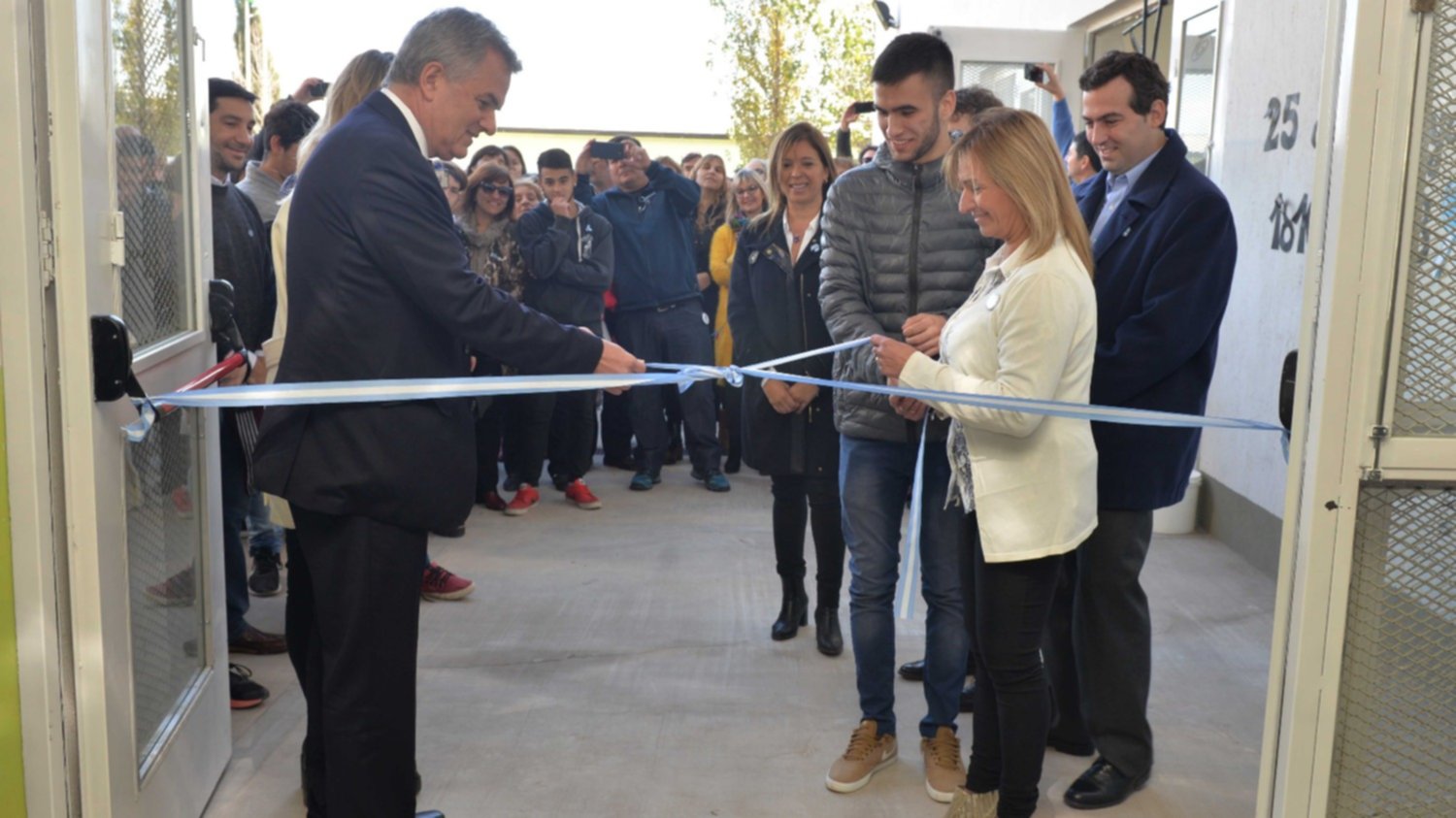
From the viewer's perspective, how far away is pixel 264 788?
357 cm

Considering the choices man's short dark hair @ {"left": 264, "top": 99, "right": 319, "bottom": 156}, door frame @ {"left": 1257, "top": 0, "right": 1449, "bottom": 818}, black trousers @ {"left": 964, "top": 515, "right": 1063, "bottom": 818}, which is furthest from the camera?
man's short dark hair @ {"left": 264, "top": 99, "right": 319, "bottom": 156}

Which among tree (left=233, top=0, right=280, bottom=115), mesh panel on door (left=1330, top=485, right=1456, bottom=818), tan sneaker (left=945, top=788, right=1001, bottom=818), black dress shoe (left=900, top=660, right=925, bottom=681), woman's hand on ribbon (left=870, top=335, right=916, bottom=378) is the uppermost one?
tree (left=233, top=0, right=280, bottom=115)

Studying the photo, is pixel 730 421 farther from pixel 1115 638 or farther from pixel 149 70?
pixel 149 70

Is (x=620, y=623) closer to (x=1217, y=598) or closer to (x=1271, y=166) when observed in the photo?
(x=1217, y=598)

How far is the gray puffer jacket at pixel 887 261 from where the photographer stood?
3.62 meters

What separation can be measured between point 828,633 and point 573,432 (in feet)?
10.4

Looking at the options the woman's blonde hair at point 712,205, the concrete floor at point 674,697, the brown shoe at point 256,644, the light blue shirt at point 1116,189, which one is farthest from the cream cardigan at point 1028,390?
the woman's blonde hair at point 712,205

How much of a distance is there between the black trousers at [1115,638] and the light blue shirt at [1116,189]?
0.79 metres

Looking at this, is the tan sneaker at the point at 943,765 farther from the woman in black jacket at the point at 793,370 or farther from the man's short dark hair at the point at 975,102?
the man's short dark hair at the point at 975,102

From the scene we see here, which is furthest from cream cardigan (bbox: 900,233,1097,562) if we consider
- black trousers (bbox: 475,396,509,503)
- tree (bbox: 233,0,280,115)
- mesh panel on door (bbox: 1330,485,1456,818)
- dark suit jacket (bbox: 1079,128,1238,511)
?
tree (bbox: 233,0,280,115)

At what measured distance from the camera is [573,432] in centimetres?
762

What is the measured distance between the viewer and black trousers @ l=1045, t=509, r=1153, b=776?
346 cm

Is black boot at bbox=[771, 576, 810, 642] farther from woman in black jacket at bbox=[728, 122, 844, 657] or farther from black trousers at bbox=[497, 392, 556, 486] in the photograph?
black trousers at bbox=[497, 392, 556, 486]

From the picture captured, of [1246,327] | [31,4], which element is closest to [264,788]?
[31,4]
